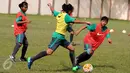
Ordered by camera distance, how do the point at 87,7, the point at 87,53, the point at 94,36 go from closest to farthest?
the point at 87,53
the point at 94,36
the point at 87,7

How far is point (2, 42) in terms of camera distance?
49.5 feet

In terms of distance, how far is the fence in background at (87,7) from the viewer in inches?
1393

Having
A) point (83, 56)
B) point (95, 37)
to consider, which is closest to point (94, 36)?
point (95, 37)

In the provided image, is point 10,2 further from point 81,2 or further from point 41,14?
point 81,2

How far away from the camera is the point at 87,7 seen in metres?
37.7

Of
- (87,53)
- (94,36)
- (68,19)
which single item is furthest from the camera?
(94,36)

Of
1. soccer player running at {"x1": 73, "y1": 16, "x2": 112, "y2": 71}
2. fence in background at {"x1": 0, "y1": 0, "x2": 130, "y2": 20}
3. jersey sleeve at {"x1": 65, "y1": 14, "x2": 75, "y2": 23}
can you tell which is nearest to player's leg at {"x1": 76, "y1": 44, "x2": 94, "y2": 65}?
soccer player running at {"x1": 73, "y1": 16, "x2": 112, "y2": 71}

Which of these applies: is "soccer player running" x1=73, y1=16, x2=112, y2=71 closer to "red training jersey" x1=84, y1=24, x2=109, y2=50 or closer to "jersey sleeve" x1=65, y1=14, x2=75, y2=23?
"red training jersey" x1=84, y1=24, x2=109, y2=50

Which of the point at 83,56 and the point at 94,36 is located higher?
the point at 94,36

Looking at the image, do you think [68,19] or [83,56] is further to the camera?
[83,56]

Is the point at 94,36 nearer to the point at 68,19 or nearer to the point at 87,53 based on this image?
the point at 87,53

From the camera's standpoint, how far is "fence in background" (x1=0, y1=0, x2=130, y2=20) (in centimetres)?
3538

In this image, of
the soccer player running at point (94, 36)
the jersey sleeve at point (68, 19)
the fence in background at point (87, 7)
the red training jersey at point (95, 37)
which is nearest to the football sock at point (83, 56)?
the soccer player running at point (94, 36)

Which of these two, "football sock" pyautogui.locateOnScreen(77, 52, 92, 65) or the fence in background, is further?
the fence in background
